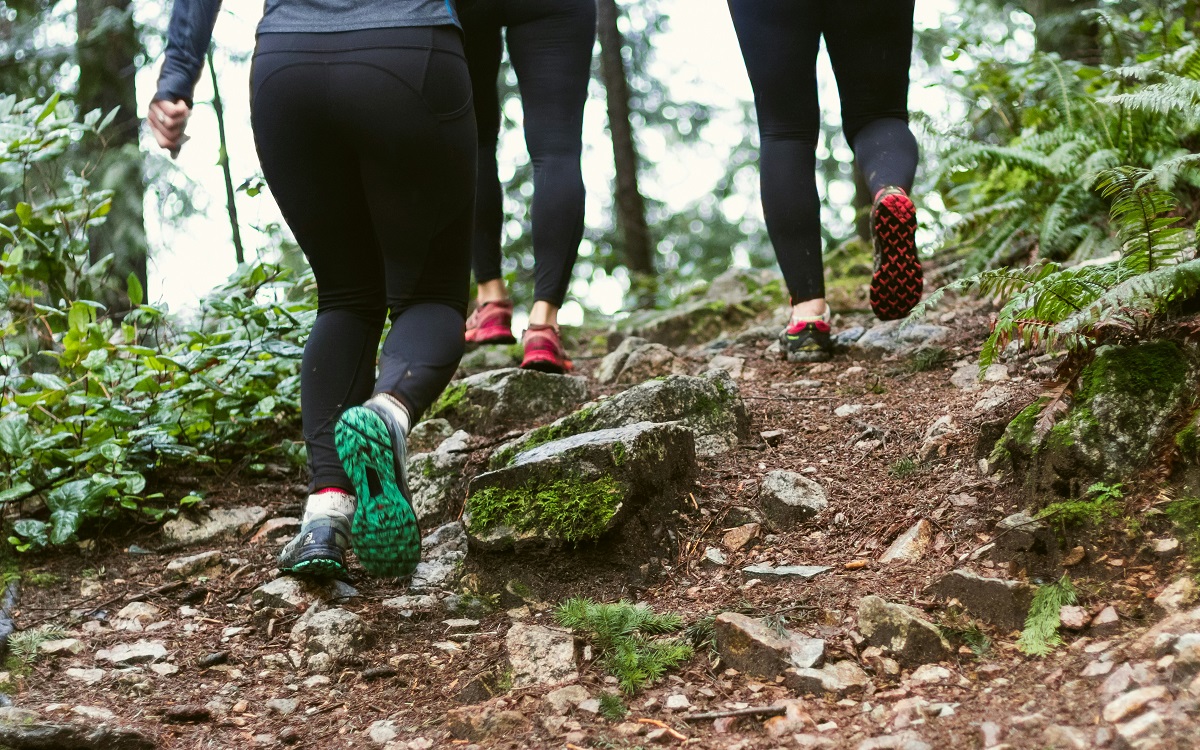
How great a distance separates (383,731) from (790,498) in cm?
134

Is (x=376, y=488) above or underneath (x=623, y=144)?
underneath

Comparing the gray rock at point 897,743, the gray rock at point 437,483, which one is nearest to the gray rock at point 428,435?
the gray rock at point 437,483

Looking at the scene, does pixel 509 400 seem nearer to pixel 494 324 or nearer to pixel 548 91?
pixel 494 324

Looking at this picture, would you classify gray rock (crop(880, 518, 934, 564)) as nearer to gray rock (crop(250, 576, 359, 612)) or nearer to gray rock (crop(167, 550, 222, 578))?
gray rock (crop(250, 576, 359, 612))

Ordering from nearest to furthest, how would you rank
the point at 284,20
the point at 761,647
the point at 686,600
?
the point at 761,647 < the point at 284,20 < the point at 686,600

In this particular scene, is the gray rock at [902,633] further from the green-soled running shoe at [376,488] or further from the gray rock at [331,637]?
the gray rock at [331,637]

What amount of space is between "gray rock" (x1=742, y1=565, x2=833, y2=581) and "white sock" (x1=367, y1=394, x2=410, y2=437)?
101cm

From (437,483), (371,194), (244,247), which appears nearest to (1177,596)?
(371,194)

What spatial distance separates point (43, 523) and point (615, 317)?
5215mm

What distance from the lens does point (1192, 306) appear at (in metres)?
2.30

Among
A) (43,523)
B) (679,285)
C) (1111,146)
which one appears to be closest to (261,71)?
(43,523)

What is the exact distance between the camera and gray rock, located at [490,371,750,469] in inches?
125

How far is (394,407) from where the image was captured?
2336 mm

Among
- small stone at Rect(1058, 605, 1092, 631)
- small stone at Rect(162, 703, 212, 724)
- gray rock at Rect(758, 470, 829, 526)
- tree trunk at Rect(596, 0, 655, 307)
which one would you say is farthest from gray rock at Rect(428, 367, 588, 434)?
tree trunk at Rect(596, 0, 655, 307)
